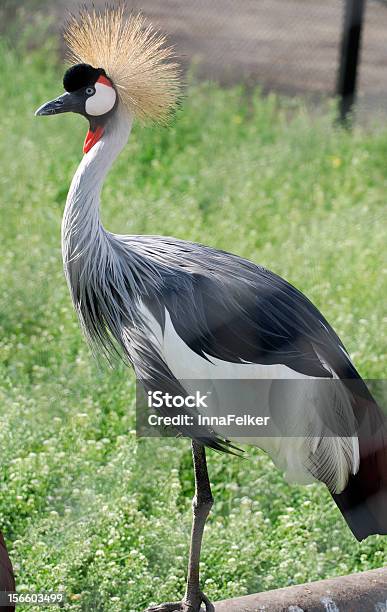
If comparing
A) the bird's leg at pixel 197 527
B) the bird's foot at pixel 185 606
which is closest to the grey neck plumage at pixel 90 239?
the bird's leg at pixel 197 527

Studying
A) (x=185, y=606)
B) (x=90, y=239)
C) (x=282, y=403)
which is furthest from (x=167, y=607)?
(x=90, y=239)

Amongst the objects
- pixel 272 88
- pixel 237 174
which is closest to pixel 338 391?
pixel 237 174

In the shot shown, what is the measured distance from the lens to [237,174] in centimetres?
410

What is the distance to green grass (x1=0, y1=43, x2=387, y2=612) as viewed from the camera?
7.16ft

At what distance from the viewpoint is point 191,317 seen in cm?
182

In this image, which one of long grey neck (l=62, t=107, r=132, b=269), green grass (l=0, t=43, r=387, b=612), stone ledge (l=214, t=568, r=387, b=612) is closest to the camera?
stone ledge (l=214, t=568, r=387, b=612)

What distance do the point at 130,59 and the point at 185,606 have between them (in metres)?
1.03

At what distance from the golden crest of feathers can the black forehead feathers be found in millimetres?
37

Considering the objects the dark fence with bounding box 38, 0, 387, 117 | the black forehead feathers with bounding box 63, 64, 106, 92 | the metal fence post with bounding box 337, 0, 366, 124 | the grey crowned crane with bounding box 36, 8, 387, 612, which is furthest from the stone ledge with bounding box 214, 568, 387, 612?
the dark fence with bounding box 38, 0, 387, 117

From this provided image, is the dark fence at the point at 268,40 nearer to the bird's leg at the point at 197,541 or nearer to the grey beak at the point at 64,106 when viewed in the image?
the grey beak at the point at 64,106

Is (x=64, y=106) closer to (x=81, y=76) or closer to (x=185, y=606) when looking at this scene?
(x=81, y=76)

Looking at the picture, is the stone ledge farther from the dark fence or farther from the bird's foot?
the dark fence

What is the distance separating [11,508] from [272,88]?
10.9ft

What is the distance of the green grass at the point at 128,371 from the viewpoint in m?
2.18
